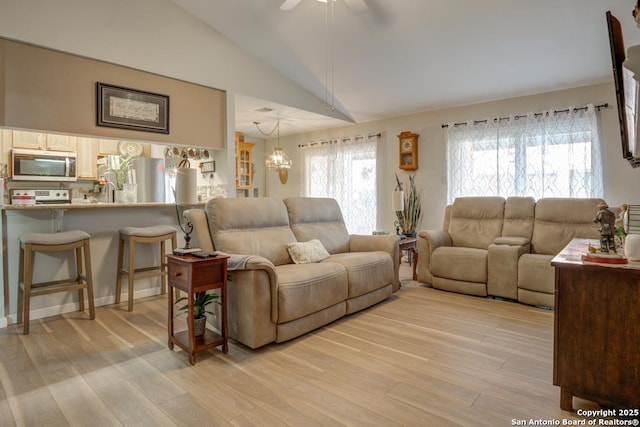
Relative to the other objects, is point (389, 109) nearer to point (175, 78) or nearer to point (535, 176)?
point (535, 176)

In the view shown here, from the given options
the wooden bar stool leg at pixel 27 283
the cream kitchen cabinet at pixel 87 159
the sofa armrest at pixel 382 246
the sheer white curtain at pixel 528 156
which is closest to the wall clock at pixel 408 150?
the sheer white curtain at pixel 528 156

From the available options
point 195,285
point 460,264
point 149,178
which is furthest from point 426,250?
point 149,178

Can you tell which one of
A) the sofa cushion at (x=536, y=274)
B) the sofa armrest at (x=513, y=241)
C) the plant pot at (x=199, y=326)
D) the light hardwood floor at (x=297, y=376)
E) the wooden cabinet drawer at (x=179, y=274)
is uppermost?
the sofa armrest at (x=513, y=241)

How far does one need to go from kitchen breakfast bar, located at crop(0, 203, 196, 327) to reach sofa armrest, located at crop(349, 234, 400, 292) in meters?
2.12

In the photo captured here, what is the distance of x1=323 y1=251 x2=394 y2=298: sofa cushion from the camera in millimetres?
3162

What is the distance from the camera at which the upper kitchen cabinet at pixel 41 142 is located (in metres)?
4.98

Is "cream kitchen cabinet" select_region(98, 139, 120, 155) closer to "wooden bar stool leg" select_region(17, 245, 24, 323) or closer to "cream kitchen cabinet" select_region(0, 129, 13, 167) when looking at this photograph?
"cream kitchen cabinet" select_region(0, 129, 13, 167)

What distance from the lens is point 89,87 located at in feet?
11.1

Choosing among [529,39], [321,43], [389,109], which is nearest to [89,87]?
[321,43]

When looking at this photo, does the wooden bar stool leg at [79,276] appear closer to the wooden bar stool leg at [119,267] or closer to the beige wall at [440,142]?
the wooden bar stool leg at [119,267]

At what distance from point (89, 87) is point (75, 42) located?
1.28 feet

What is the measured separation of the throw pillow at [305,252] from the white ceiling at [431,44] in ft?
6.91

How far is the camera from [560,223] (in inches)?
154

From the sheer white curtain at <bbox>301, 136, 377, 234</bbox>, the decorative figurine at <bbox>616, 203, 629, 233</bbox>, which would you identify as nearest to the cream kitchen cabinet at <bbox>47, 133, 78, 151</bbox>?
the sheer white curtain at <bbox>301, 136, 377, 234</bbox>
